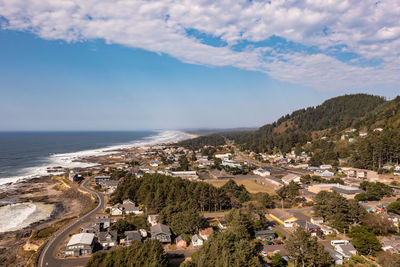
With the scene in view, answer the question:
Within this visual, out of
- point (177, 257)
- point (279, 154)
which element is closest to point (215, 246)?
point (177, 257)

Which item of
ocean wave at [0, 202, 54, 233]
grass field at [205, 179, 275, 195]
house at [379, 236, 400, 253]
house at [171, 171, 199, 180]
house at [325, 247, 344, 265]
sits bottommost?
ocean wave at [0, 202, 54, 233]

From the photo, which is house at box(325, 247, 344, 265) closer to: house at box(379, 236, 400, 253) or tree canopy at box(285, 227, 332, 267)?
tree canopy at box(285, 227, 332, 267)

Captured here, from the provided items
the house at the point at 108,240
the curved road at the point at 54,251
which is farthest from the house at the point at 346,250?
the curved road at the point at 54,251

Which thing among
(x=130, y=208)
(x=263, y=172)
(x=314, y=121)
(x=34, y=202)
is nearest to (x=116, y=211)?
(x=130, y=208)

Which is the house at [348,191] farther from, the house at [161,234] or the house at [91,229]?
the house at [91,229]

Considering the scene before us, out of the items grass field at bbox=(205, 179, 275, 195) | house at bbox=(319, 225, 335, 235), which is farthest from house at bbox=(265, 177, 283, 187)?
house at bbox=(319, 225, 335, 235)

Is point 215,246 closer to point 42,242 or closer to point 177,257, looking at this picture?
point 177,257
